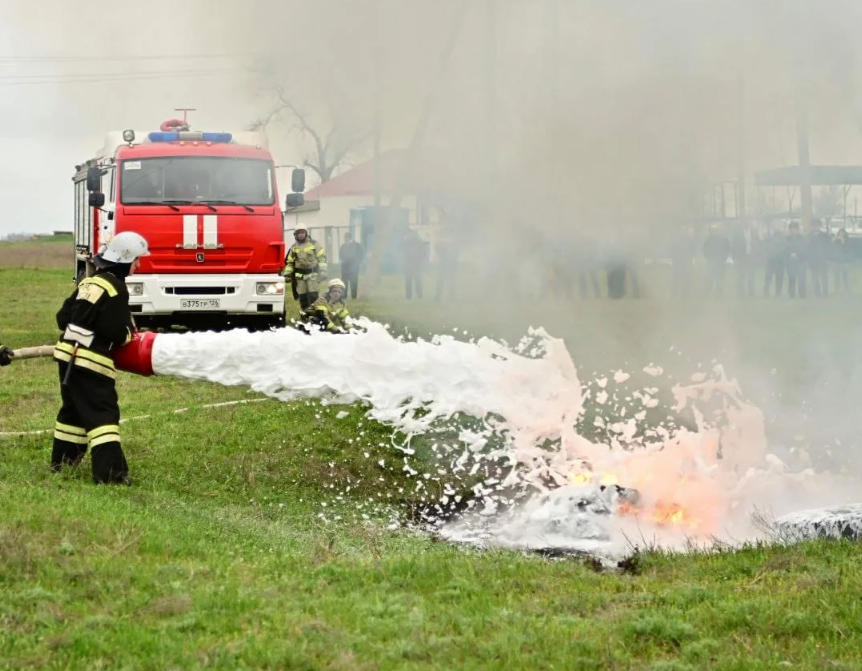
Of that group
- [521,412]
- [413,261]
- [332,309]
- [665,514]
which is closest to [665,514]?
[665,514]

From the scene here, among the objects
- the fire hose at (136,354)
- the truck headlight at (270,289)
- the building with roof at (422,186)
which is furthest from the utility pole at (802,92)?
the truck headlight at (270,289)

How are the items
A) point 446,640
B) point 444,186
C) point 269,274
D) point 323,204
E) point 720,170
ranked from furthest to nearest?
point 323,204 → point 444,186 → point 269,274 → point 720,170 → point 446,640

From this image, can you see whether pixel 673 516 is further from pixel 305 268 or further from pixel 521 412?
pixel 305 268

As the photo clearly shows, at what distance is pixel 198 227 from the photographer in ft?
53.2

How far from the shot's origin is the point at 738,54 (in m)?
11.0

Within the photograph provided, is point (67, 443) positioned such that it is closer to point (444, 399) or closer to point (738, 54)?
point (444, 399)

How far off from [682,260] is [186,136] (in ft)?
24.2

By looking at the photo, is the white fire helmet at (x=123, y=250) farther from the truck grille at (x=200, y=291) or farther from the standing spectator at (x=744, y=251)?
the standing spectator at (x=744, y=251)

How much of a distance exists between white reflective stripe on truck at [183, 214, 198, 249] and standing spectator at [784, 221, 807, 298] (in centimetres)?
804

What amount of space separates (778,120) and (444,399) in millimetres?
4914

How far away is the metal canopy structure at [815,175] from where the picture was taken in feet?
39.4

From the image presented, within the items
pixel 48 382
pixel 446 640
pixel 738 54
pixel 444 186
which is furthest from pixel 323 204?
pixel 446 640

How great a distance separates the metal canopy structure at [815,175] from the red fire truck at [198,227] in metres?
7.11

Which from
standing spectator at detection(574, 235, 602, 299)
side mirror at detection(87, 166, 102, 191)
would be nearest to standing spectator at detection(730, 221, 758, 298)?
standing spectator at detection(574, 235, 602, 299)
